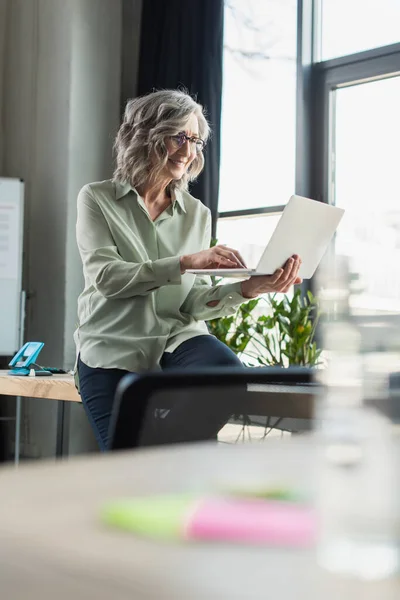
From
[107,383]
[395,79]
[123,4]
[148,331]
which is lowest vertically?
[107,383]

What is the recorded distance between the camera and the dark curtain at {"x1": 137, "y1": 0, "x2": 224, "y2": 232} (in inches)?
185

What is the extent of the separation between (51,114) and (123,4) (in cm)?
92

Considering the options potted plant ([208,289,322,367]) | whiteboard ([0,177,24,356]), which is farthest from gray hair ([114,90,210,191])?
whiteboard ([0,177,24,356])

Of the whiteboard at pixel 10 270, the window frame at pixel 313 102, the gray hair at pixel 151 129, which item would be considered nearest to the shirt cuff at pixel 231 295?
the gray hair at pixel 151 129

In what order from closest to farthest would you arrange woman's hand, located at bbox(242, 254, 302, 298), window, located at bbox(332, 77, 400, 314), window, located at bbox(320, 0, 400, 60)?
woman's hand, located at bbox(242, 254, 302, 298), window, located at bbox(332, 77, 400, 314), window, located at bbox(320, 0, 400, 60)

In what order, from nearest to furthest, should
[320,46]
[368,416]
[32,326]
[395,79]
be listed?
[368,416], [395,79], [320,46], [32,326]

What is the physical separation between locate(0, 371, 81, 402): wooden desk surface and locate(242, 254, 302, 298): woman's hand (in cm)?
102

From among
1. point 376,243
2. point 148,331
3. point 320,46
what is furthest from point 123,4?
point 376,243

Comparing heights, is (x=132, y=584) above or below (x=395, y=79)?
below

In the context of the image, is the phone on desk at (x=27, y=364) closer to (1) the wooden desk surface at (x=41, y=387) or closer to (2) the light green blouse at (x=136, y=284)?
Result: (1) the wooden desk surface at (x=41, y=387)

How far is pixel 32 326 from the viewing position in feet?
16.5

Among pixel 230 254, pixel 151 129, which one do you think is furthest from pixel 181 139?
pixel 230 254

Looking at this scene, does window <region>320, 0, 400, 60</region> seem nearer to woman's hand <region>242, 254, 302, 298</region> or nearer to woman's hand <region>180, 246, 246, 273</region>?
woman's hand <region>242, 254, 302, 298</region>

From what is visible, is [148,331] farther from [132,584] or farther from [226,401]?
[132,584]
